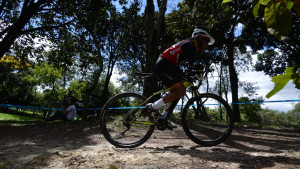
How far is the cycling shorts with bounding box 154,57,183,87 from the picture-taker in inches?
151

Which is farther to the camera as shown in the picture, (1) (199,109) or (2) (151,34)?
(2) (151,34)

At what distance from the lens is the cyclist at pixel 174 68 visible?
3840 millimetres

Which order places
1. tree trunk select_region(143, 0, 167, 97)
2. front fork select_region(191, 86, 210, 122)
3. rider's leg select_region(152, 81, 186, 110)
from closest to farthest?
rider's leg select_region(152, 81, 186, 110)
front fork select_region(191, 86, 210, 122)
tree trunk select_region(143, 0, 167, 97)

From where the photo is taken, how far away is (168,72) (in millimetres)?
3836

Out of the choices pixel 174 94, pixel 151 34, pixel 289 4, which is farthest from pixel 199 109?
→ pixel 151 34

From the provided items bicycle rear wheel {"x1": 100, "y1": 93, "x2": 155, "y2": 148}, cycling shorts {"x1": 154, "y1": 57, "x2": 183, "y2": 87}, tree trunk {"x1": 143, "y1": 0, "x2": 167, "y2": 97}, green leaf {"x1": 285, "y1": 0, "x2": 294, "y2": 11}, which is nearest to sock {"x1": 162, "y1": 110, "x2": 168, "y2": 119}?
bicycle rear wheel {"x1": 100, "y1": 93, "x2": 155, "y2": 148}

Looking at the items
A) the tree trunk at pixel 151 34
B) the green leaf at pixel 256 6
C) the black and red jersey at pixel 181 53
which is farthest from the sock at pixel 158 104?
the tree trunk at pixel 151 34

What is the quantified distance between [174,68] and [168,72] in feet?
0.51

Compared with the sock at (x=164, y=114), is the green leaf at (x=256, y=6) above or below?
above

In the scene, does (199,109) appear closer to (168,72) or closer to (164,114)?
(164,114)

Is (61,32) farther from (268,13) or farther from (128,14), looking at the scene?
(268,13)

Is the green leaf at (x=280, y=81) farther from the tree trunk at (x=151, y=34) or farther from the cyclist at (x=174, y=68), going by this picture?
the tree trunk at (x=151, y=34)

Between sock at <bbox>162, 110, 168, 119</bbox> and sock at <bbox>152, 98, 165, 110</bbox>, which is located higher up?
sock at <bbox>152, 98, 165, 110</bbox>

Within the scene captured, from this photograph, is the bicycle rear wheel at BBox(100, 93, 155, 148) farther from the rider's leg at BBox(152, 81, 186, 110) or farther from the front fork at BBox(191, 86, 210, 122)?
the front fork at BBox(191, 86, 210, 122)
